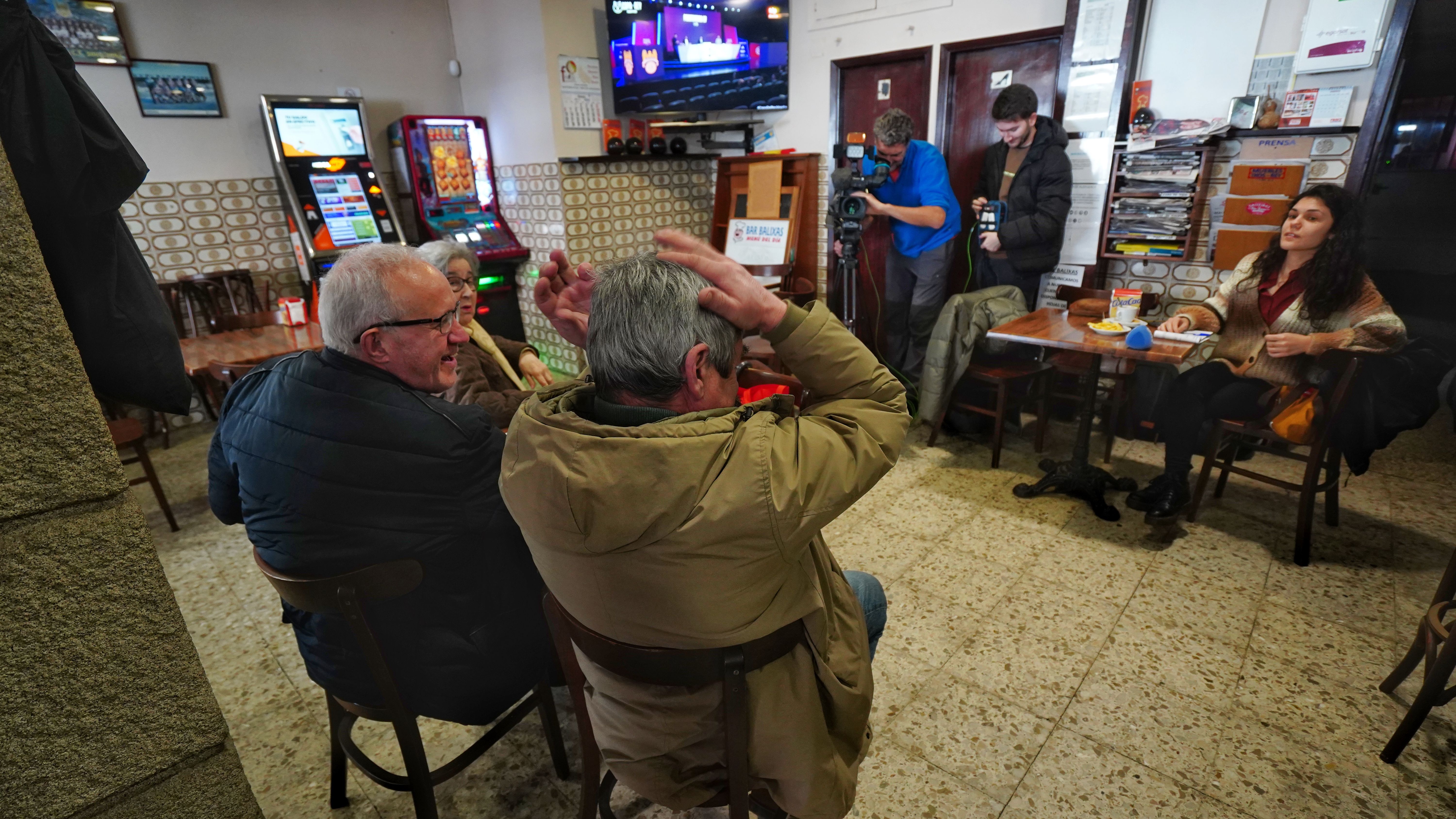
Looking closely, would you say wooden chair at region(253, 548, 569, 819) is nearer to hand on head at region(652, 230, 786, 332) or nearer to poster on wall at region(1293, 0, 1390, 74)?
hand on head at region(652, 230, 786, 332)

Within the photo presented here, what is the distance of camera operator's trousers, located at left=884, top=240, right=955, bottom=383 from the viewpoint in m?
3.92

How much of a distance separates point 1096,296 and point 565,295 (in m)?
2.79

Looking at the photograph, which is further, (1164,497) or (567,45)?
(567,45)

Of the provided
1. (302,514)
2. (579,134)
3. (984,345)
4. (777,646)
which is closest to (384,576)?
(302,514)

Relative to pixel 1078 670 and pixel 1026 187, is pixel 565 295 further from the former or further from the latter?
pixel 1026 187

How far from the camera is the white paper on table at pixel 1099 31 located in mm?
3320

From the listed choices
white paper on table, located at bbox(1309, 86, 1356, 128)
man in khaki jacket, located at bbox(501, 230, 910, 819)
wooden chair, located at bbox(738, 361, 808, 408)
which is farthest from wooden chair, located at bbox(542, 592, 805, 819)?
white paper on table, located at bbox(1309, 86, 1356, 128)

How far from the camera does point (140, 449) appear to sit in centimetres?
281

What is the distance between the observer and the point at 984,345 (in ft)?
11.3

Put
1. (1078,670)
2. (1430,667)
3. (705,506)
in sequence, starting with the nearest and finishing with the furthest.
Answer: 1. (705,506)
2. (1430,667)
3. (1078,670)

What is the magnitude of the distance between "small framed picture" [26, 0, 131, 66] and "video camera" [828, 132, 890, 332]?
4.10 metres

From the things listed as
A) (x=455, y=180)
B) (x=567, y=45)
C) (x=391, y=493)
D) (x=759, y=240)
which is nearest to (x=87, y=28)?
(x=455, y=180)

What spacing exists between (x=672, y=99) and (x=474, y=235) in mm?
1698

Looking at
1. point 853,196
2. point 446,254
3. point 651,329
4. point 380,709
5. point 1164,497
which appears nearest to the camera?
point 651,329
